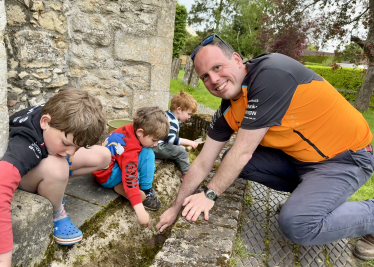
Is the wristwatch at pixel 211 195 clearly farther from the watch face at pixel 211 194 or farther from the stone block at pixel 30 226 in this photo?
the stone block at pixel 30 226

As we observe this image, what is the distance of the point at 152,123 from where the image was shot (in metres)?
2.14

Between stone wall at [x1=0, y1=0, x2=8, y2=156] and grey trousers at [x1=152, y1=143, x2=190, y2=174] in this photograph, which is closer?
stone wall at [x1=0, y1=0, x2=8, y2=156]

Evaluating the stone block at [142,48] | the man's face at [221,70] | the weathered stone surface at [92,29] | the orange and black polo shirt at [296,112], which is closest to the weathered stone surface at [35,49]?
the weathered stone surface at [92,29]

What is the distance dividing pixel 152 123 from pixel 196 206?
28.8 inches

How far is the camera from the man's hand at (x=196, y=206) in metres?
1.72

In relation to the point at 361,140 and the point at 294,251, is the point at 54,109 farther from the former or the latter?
the point at 361,140

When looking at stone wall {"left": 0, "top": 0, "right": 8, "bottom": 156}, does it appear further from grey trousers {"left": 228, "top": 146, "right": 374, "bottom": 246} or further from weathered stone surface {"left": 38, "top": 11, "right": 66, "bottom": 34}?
grey trousers {"left": 228, "top": 146, "right": 374, "bottom": 246}

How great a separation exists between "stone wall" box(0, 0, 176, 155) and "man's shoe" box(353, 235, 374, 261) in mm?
2505

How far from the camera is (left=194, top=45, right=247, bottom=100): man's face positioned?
1.94 meters

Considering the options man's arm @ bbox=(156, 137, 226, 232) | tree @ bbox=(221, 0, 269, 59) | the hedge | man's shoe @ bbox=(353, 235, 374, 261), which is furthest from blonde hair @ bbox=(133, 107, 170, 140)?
tree @ bbox=(221, 0, 269, 59)

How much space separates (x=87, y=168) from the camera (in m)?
1.98

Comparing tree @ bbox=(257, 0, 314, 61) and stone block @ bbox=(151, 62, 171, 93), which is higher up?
tree @ bbox=(257, 0, 314, 61)

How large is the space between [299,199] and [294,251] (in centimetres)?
38

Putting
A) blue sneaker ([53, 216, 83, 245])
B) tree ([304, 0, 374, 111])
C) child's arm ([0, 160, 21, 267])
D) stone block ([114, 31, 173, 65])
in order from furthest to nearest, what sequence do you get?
1. tree ([304, 0, 374, 111])
2. stone block ([114, 31, 173, 65])
3. blue sneaker ([53, 216, 83, 245])
4. child's arm ([0, 160, 21, 267])
